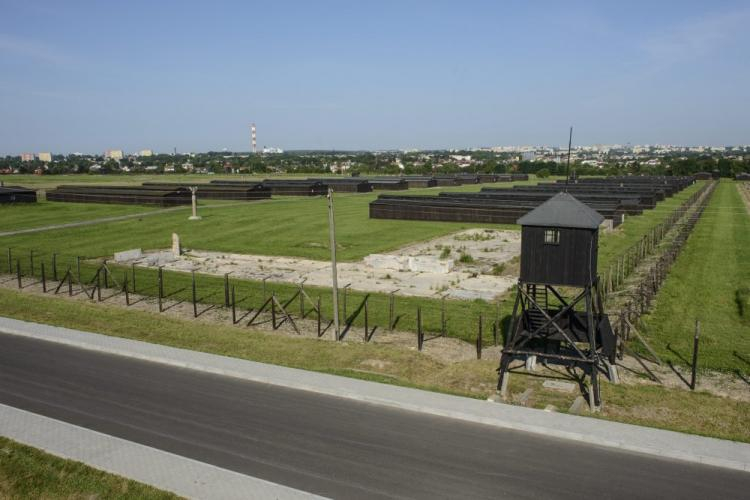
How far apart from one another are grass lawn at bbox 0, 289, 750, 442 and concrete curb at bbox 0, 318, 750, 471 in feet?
2.65

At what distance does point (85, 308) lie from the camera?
92.5ft

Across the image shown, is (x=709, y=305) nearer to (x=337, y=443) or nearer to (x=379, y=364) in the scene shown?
(x=379, y=364)

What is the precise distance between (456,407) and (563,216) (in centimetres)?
720

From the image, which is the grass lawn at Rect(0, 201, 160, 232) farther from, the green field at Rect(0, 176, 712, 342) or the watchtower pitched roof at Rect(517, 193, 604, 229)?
the watchtower pitched roof at Rect(517, 193, 604, 229)

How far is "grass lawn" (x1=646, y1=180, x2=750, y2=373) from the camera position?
21.7 meters

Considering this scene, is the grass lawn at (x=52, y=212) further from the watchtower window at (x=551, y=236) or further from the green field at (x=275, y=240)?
the watchtower window at (x=551, y=236)

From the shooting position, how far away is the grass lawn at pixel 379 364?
16.4m

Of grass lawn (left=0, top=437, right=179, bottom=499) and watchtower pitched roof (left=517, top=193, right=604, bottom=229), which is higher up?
watchtower pitched roof (left=517, top=193, right=604, bottom=229)

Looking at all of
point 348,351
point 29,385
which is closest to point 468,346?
point 348,351

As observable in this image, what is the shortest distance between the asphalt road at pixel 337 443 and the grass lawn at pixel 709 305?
9043 millimetres

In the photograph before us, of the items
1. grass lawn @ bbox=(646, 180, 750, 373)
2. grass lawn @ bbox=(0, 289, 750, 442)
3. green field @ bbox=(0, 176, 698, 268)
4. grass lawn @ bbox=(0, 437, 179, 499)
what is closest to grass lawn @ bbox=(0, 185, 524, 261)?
green field @ bbox=(0, 176, 698, 268)

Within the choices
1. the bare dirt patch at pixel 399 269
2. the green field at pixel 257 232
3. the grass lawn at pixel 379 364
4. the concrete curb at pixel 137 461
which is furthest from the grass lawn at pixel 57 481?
the green field at pixel 257 232

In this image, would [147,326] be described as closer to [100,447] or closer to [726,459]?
[100,447]

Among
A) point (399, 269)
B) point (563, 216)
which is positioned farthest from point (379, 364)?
point (399, 269)
